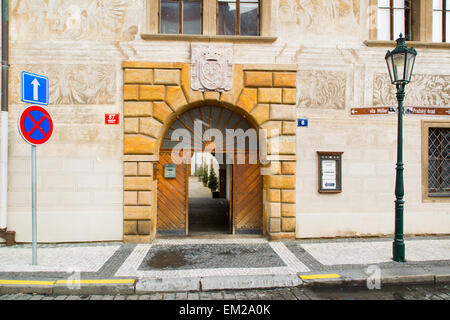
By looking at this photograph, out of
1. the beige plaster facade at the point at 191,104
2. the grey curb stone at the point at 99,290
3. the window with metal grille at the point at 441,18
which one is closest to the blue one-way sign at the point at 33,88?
the beige plaster facade at the point at 191,104

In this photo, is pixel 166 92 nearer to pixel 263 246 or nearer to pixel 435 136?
pixel 263 246

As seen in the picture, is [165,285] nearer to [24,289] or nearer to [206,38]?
[24,289]

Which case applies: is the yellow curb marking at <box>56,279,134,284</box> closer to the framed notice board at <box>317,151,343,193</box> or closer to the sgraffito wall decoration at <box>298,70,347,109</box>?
the framed notice board at <box>317,151,343,193</box>

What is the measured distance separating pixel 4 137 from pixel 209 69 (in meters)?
4.71

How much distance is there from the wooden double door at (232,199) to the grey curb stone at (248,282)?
8.81 ft

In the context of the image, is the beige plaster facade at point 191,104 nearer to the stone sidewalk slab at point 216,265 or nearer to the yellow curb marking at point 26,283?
the stone sidewalk slab at point 216,265

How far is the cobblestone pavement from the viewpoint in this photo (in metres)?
4.30

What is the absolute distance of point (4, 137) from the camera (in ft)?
21.6

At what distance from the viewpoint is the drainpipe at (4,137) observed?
6.55 meters

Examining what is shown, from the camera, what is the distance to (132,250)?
623 centimetres

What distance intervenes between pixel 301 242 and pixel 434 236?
11.0ft

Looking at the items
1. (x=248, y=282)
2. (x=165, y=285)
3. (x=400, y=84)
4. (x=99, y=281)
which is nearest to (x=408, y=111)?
(x=400, y=84)

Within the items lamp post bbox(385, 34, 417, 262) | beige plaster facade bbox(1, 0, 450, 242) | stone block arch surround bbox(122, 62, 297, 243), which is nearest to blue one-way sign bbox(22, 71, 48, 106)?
beige plaster facade bbox(1, 0, 450, 242)
